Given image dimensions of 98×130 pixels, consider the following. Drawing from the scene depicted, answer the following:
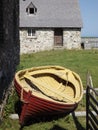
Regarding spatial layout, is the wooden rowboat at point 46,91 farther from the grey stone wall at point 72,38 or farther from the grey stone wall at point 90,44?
the grey stone wall at point 72,38

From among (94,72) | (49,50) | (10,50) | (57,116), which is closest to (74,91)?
(57,116)

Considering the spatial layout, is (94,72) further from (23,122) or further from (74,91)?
(23,122)

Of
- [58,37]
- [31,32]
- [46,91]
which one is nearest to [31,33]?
[31,32]

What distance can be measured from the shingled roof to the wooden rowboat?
2942 cm

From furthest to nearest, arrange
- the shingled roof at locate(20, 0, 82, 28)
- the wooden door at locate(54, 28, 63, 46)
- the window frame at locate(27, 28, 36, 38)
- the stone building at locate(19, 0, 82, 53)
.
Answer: the wooden door at locate(54, 28, 63, 46) → the shingled roof at locate(20, 0, 82, 28) → the window frame at locate(27, 28, 36, 38) → the stone building at locate(19, 0, 82, 53)

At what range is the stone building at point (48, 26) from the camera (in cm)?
4650

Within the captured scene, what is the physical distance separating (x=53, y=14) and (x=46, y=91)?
34151 mm

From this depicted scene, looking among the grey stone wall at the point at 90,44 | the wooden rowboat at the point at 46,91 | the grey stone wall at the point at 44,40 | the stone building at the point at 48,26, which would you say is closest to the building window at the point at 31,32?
the stone building at the point at 48,26

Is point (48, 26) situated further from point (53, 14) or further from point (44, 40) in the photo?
point (53, 14)

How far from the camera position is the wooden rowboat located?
43.2ft

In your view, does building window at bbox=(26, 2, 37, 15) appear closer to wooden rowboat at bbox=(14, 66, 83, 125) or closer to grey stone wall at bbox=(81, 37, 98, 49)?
grey stone wall at bbox=(81, 37, 98, 49)

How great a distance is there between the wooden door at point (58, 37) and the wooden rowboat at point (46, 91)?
2984 centimetres

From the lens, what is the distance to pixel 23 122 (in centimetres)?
1359

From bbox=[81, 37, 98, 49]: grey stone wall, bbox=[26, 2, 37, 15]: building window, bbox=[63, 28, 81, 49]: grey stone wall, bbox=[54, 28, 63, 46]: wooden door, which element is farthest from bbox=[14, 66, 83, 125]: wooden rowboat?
bbox=[26, 2, 37, 15]: building window
